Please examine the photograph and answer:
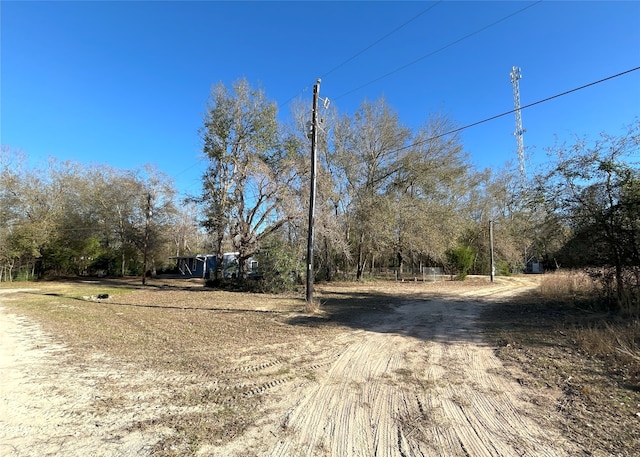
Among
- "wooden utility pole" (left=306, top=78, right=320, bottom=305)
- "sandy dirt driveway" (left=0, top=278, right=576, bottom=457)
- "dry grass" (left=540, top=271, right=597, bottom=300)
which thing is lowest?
"sandy dirt driveway" (left=0, top=278, right=576, bottom=457)

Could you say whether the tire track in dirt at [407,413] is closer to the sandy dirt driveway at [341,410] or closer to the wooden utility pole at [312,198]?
the sandy dirt driveway at [341,410]

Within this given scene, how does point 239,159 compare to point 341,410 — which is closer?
point 341,410

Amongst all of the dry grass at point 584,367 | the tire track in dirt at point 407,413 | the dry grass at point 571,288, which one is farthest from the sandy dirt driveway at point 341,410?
the dry grass at point 571,288

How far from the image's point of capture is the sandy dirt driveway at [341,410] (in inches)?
119

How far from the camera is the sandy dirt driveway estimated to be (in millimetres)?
3027

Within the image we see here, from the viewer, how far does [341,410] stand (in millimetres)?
3812

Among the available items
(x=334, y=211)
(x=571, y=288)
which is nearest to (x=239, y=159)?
(x=334, y=211)

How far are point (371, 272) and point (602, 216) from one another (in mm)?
19839

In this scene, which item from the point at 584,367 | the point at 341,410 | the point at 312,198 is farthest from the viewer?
the point at 312,198

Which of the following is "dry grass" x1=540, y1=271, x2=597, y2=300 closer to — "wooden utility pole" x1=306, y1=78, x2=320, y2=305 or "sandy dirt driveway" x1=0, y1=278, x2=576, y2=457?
"sandy dirt driveway" x1=0, y1=278, x2=576, y2=457

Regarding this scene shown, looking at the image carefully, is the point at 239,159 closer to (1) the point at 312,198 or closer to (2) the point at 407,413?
(1) the point at 312,198

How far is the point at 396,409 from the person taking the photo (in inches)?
150

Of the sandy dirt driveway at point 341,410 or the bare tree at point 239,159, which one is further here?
the bare tree at point 239,159

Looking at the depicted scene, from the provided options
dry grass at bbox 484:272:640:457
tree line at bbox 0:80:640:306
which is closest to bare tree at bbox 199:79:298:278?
tree line at bbox 0:80:640:306
